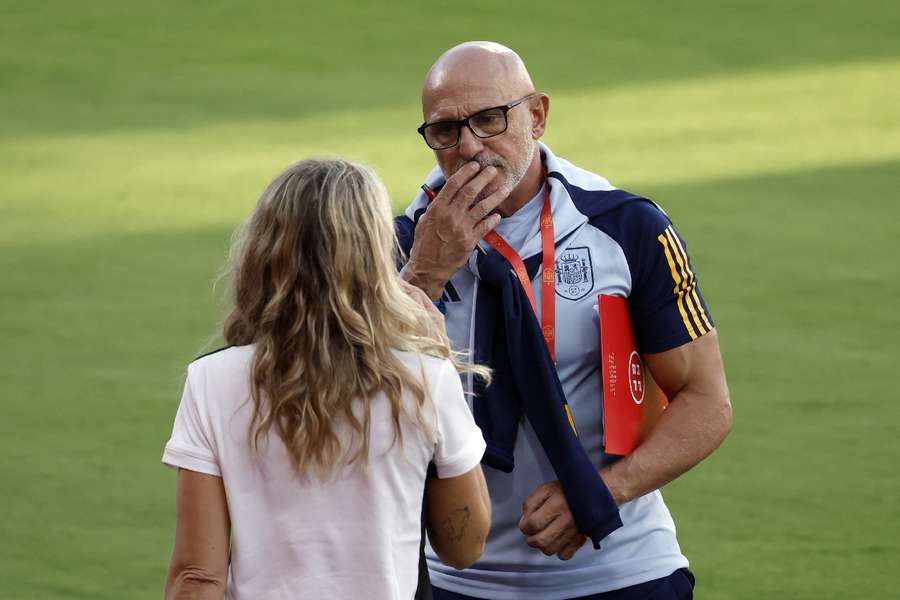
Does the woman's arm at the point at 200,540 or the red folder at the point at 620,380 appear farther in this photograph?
the red folder at the point at 620,380

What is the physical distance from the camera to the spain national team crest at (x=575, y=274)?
251 cm

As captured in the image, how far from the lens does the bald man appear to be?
2455 millimetres

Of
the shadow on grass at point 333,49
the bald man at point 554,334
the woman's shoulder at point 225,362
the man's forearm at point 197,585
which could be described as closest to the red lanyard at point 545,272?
the bald man at point 554,334

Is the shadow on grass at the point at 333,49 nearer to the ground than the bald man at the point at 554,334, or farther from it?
farther from it

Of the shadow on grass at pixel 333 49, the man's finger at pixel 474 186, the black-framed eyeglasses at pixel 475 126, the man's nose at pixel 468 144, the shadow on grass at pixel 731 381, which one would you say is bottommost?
the shadow on grass at pixel 731 381

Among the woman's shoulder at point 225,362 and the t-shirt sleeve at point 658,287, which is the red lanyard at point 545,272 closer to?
the t-shirt sleeve at point 658,287

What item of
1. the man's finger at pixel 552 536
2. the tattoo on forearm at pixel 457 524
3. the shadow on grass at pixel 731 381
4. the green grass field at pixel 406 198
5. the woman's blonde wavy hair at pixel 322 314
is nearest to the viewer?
the woman's blonde wavy hair at pixel 322 314

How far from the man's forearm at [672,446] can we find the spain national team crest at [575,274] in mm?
264

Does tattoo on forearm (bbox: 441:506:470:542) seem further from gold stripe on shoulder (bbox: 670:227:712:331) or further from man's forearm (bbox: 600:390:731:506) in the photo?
gold stripe on shoulder (bbox: 670:227:712:331)

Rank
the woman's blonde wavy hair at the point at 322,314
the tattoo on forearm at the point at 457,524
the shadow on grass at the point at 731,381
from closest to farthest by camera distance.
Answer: the woman's blonde wavy hair at the point at 322,314, the tattoo on forearm at the point at 457,524, the shadow on grass at the point at 731,381

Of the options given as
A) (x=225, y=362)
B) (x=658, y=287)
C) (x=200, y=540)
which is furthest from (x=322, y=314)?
(x=658, y=287)

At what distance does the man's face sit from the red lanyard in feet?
0.34

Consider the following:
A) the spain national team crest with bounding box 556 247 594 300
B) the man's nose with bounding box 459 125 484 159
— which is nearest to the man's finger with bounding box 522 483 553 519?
the spain national team crest with bounding box 556 247 594 300

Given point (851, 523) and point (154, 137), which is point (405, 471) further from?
point (154, 137)
